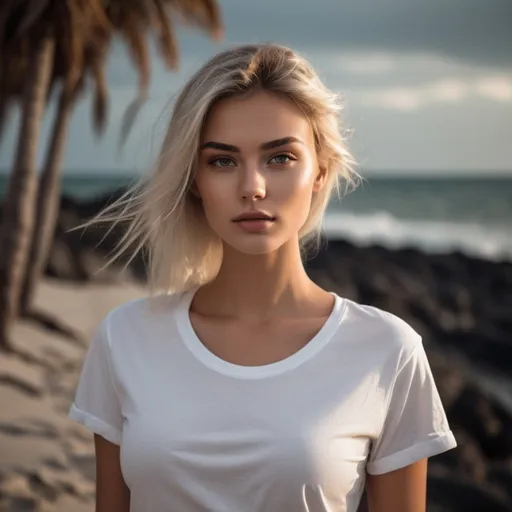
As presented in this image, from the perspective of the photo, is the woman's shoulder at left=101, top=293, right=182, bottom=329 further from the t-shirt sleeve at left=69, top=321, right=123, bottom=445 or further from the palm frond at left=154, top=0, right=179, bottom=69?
the palm frond at left=154, top=0, right=179, bottom=69

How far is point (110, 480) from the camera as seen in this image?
2.14 m

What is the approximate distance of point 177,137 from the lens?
2072mm

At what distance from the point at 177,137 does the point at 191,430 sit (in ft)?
1.93

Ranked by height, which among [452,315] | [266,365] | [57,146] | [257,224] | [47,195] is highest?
[57,146]

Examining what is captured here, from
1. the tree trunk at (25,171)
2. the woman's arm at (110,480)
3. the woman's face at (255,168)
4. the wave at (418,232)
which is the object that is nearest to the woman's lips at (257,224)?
the woman's face at (255,168)

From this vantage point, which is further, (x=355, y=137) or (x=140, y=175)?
(x=355, y=137)

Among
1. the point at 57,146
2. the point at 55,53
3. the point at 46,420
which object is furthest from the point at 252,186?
the point at 57,146

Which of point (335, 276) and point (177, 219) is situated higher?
point (177, 219)

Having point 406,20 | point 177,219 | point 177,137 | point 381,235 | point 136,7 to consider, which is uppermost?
point 406,20

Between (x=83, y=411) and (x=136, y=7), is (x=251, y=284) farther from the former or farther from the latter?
(x=136, y=7)

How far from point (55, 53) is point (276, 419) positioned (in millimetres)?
10022

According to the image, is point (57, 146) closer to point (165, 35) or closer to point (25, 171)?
point (25, 171)

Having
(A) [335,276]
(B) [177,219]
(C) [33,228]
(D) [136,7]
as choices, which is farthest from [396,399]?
(A) [335,276]

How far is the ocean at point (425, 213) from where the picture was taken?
37.7 meters
